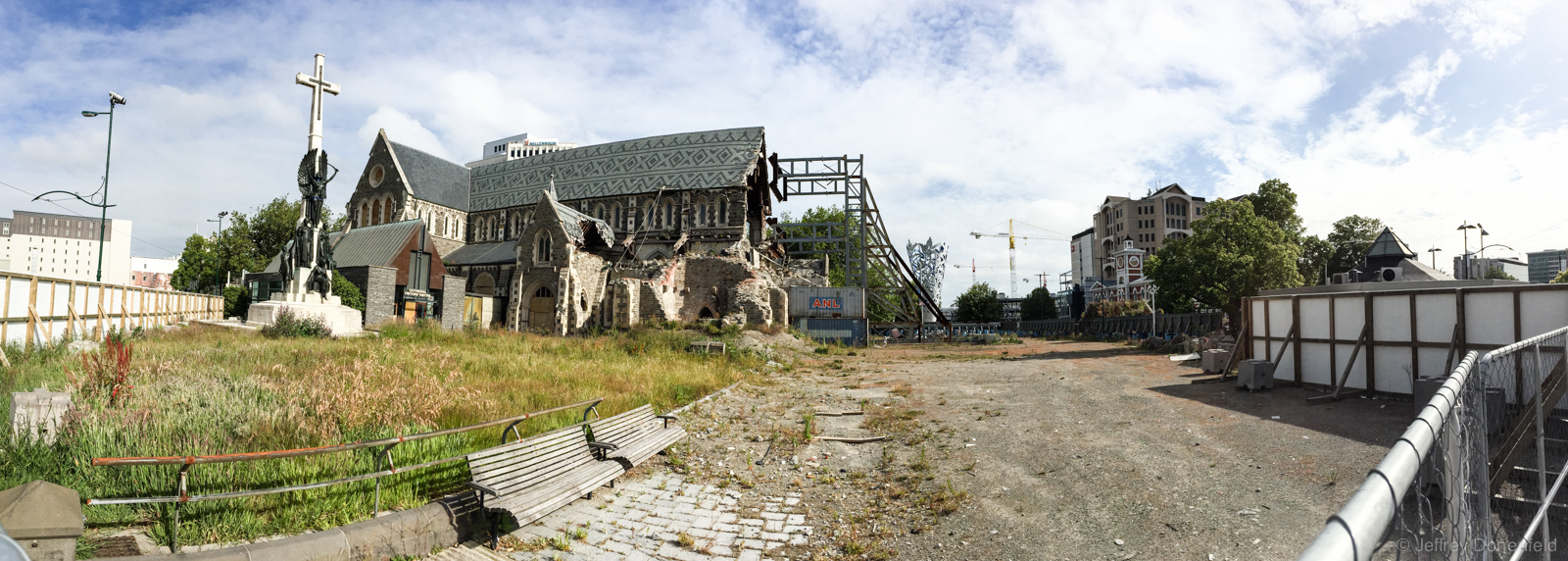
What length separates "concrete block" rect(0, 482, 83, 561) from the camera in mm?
3688

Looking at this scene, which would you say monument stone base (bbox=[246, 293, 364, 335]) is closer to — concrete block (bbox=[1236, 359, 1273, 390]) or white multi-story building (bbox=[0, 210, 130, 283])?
concrete block (bbox=[1236, 359, 1273, 390])

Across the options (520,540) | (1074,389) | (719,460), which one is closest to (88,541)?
(520,540)

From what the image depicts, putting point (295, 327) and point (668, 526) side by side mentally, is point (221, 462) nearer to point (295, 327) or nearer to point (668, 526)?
point (668, 526)

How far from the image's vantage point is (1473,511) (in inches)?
114

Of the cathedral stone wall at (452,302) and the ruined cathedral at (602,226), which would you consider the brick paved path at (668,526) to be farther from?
the cathedral stone wall at (452,302)

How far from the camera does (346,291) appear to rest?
81.8ft

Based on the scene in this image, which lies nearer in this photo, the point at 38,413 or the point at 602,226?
the point at 38,413

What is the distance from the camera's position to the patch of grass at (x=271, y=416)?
4.96m

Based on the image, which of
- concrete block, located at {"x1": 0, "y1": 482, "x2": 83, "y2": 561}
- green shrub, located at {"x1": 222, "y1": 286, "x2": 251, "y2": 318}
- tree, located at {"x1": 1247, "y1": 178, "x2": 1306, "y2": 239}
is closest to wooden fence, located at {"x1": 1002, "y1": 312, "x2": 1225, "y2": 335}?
tree, located at {"x1": 1247, "y1": 178, "x2": 1306, "y2": 239}

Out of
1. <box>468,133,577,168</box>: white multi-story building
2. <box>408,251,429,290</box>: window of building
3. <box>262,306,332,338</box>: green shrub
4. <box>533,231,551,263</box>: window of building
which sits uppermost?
<box>468,133,577,168</box>: white multi-story building

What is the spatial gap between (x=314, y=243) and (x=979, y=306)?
6793 centimetres

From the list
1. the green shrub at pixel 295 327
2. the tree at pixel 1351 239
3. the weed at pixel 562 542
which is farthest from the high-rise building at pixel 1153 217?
the weed at pixel 562 542

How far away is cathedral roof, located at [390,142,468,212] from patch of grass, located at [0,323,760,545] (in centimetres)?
3269

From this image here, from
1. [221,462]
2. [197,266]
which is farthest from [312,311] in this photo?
[197,266]
